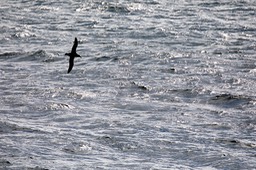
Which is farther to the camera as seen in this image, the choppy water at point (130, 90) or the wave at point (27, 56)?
the wave at point (27, 56)

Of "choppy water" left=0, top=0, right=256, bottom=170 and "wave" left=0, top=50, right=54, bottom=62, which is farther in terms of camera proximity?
"wave" left=0, top=50, right=54, bottom=62

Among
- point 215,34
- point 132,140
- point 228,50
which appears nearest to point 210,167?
point 132,140

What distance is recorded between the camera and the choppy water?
22.6 meters

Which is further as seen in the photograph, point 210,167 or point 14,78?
point 14,78

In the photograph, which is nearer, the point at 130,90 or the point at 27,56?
the point at 130,90

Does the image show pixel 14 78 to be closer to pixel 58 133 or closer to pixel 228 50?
pixel 58 133

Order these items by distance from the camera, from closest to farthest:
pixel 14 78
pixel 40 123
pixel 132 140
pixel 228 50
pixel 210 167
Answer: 1. pixel 210 167
2. pixel 132 140
3. pixel 40 123
4. pixel 14 78
5. pixel 228 50

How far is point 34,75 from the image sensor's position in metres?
32.9

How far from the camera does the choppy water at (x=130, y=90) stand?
2264 centimetres

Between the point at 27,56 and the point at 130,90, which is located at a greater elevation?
the point at 27,56

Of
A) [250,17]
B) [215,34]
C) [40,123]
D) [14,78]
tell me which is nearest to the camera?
[40,123]

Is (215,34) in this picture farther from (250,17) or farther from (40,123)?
(40,123)

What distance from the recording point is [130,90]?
99.3 ft

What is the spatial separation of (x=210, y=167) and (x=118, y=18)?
2733cm
